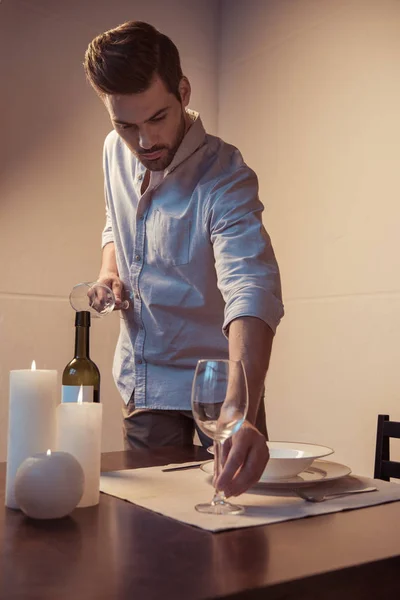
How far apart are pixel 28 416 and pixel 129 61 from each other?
109cm

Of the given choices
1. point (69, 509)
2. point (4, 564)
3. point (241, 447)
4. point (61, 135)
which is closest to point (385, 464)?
point (241, 447)

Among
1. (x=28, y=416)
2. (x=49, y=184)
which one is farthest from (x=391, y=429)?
(x=49, y=184)

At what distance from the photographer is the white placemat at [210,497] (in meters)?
0.98

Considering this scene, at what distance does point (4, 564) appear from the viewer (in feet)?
2.51

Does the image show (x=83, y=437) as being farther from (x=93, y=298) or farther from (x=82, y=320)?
(x=93, y=298)

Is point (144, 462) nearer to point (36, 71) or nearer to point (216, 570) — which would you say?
point (216, 570)

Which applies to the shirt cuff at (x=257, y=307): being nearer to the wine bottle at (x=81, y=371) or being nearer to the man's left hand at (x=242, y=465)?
the wine bottle at (x=81, y=371)

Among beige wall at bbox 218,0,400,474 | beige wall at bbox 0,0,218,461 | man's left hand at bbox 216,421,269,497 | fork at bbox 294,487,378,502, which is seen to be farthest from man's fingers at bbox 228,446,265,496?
beige wall at bbox 0,0,218,461

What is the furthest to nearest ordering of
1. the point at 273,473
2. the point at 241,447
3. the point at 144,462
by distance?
1. the point at 144,462
2. the point at 273,473
3. the point at 241,447

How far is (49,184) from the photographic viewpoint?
3.23m

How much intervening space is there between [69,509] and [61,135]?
261 centimetres

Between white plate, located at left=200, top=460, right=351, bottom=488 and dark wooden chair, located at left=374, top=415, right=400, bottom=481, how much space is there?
531mm

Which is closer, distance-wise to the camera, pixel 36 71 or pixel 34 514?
pixel 34 514

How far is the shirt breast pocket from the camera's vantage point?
1.99 m
